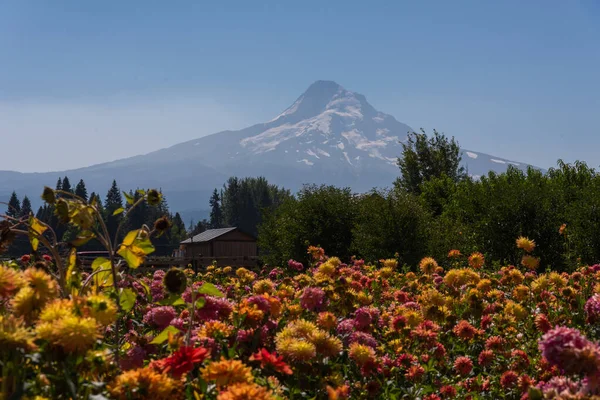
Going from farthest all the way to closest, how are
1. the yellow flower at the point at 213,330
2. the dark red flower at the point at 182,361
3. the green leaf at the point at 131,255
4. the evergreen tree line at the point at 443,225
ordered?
1. the evergreen tree line at the point at 443,225
2. the yellow flower at the point at 213,330
3. the green leaf at the point at 131,255
4. the dark red flower at the point at 182,361

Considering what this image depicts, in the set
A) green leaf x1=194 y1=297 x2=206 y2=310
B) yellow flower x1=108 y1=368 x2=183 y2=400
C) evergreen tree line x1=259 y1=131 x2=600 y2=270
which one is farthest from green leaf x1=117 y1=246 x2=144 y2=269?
evergreen tree line x1=259 y1=131 x2=600 y2=270

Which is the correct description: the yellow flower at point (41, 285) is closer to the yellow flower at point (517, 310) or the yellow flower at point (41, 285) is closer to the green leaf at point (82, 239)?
the green leaf at point (82, 239)

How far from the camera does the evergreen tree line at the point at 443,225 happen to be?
17.4 metres

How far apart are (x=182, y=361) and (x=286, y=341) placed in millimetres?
583

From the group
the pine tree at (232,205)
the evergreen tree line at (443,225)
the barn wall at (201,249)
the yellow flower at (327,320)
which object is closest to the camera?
the yellow flower at (327,320)

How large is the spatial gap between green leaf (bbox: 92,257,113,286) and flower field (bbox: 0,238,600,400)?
0.04 feet

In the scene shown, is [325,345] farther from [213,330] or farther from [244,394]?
[244,394]

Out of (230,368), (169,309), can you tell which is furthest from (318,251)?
(230,368)

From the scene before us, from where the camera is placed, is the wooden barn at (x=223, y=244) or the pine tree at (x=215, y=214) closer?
the wooden barn at (x=223, y=244)

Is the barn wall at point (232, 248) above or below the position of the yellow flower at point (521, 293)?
below

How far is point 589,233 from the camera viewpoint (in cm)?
1608

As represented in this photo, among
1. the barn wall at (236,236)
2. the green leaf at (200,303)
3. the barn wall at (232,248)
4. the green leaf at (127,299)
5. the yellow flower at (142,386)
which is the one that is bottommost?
the barn wall at (232,248)

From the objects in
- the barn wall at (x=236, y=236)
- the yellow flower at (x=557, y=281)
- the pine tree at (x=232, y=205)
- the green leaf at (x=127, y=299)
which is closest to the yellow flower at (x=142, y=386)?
the green leaf at (x=127, y=299)

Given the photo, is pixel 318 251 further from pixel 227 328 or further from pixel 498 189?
pixel 498 189
